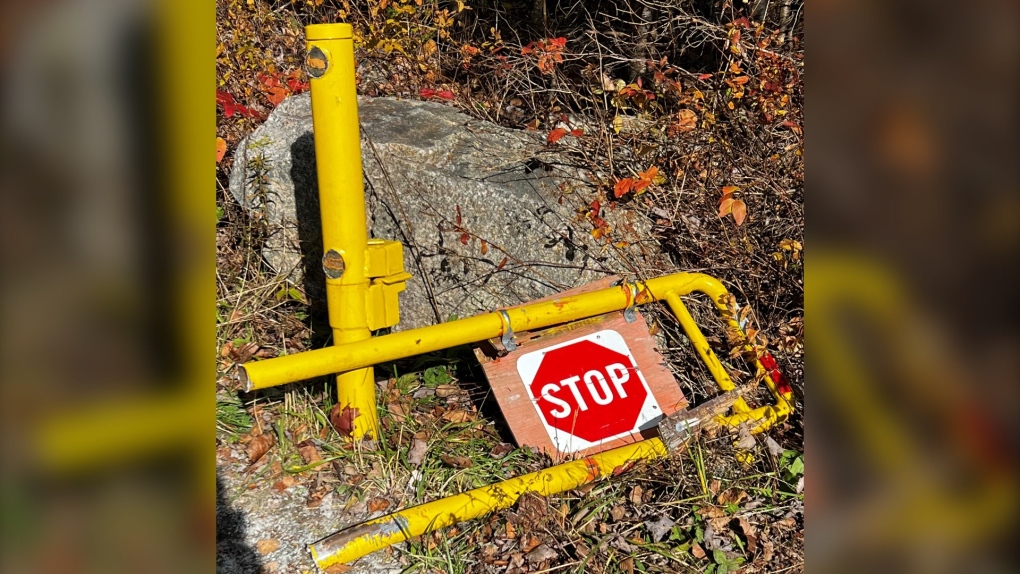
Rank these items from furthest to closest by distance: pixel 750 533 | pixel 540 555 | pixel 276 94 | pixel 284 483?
pixel 276 94 → pixel 284 483 → pixel 750 533 → pixel 540 555

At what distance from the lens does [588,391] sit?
10.6 feet

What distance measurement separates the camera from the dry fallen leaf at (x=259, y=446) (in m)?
3.13

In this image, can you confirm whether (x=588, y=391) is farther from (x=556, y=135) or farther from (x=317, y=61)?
(x=317, y=61)

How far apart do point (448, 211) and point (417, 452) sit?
107 centimetres

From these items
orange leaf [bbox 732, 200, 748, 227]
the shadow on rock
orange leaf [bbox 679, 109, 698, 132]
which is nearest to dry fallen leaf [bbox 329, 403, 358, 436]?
the shadow on rock

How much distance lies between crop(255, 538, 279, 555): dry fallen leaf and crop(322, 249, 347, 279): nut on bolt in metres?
0.87

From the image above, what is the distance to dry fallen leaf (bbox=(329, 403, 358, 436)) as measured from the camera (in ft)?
10.1

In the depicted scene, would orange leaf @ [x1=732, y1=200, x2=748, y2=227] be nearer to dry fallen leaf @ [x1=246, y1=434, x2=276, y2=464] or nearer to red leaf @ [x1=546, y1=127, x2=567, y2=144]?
red leaf @ [x1=546, y1=127, x2=567, y2=144]

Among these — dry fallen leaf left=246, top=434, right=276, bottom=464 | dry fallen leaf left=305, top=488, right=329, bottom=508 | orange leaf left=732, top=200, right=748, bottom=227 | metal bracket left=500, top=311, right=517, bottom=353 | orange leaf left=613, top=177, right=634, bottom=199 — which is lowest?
dry fallen leaf left=305, top=488, right=329, bottom=508

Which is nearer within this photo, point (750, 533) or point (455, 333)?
point (750, 533)
